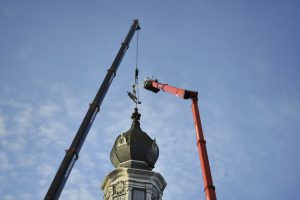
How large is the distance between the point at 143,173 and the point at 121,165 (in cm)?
200

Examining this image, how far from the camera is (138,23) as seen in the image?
32.6 m

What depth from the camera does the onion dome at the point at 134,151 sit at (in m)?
32.6

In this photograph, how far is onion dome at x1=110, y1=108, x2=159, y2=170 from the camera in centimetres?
3256

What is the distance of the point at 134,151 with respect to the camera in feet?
108

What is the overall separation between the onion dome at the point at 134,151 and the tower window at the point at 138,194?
2.03 meters

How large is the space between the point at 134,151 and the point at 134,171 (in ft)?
6.57

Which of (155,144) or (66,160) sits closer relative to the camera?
(66,160)

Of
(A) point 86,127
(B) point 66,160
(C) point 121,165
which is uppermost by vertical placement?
(C) point 121,165

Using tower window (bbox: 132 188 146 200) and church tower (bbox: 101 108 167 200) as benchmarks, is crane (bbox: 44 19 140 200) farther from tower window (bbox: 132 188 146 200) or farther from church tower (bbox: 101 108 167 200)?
tower window (bbox: 132 188 146 200)

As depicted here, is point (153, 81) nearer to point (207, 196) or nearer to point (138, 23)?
point (138, 23)

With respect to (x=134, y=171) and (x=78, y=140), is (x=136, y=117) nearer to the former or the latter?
(x=134, y=171)

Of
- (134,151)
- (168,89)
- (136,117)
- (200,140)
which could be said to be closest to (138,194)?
(134,151)

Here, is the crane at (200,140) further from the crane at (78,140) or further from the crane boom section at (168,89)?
the crane at (78,140)

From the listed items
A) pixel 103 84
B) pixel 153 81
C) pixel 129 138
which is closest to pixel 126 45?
pixel 153 81
